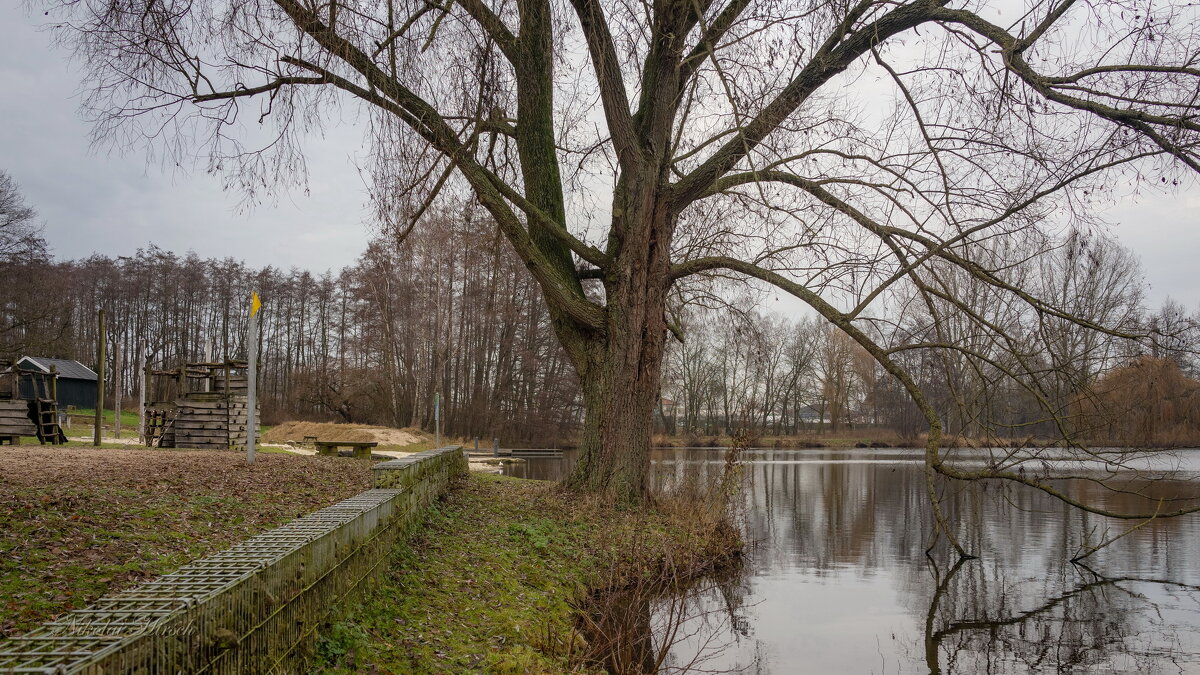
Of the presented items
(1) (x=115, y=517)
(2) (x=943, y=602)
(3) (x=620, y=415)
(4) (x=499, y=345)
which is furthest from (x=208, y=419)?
(4) (x=499, y=345)

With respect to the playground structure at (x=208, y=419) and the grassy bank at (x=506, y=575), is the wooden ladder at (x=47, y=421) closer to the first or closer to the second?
the playground structure at (x=208, y=419)

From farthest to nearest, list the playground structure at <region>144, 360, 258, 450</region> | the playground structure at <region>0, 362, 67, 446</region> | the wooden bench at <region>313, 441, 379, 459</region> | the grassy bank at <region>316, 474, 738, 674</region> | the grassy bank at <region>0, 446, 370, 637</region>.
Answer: the wooden bench at <region>313, 441, 379, 459</region> → the playground structure at <region>144, 360, 258, 450</region> → the playground structure at <region>0, 362, 67, 446</region> → the grassy bank at <region>316, 474, 738, 674</region> → the grassy bank at <region>0, 446, 370, 637</region>

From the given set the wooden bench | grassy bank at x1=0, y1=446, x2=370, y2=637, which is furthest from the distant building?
grassy bank at x1=0, y1=446, x2=370, y2=637

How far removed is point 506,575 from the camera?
292 inches

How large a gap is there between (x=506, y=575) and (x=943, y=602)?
17.2ft

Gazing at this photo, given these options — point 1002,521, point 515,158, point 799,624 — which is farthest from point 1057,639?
point 515,158

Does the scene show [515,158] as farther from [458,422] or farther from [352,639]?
[458,422]

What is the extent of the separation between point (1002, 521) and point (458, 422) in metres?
28.2

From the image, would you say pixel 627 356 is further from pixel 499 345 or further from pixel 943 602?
pixel 499 345

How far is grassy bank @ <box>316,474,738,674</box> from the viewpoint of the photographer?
4.94 metres

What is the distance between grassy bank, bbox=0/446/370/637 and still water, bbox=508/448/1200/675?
10.8ft

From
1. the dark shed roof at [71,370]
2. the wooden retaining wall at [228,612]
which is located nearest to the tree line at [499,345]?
the dark shed roof at [71,370]

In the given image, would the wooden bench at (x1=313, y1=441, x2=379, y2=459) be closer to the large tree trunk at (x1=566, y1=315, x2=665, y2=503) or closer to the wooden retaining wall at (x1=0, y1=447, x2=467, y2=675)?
the large tree trunk at (x1=566, y1=315, x2=665, y2=503)

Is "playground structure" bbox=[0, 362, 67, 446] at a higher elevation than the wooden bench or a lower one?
higher
